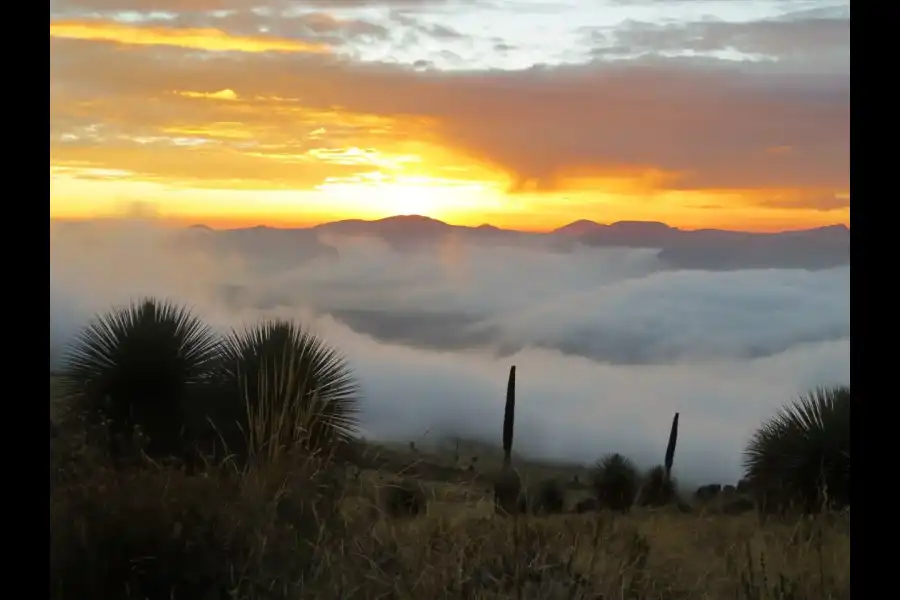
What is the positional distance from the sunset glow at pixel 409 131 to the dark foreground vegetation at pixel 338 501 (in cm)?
43

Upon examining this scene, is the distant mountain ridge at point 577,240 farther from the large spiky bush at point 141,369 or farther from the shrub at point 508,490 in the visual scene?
the shrub at point 508,490

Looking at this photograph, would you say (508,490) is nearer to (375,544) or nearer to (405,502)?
(405,502)

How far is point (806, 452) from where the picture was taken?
236 centimetres

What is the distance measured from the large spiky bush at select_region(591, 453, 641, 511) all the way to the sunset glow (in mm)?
687

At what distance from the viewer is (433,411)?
7.93ft

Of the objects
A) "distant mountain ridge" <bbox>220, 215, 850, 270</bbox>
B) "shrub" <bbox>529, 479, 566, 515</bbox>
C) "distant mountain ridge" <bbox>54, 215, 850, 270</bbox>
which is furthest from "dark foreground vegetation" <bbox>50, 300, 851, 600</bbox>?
"distant mountain ridge" <bbox>220, 215, 850, 270</bbox>

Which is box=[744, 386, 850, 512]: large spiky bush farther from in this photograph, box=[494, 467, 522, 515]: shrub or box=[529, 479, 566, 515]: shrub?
box=[494, 467, 522, 515]: shrub

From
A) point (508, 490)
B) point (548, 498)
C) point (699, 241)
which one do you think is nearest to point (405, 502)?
point (508, 490)

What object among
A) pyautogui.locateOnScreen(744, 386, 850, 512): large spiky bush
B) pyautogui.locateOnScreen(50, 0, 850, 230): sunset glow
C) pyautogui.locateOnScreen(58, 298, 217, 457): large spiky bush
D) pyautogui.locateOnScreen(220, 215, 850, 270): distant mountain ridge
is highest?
pyautogui.locateOnScreen(50, 0, 850, 230): sunset glow

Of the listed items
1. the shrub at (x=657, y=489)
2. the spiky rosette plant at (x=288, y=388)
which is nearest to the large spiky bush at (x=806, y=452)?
the shrub at (x=657, y=489)

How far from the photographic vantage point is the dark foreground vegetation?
2.35m

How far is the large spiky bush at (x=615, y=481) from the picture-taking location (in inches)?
93.6
